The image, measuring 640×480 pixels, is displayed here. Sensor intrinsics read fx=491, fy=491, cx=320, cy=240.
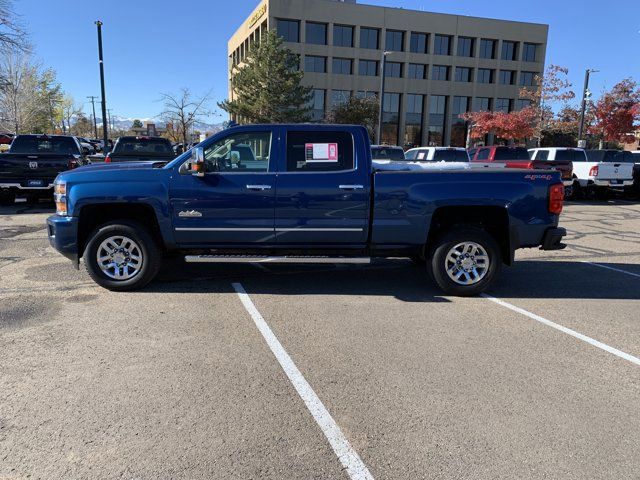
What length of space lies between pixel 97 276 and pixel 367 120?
127 ft

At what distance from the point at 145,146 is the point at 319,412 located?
42.1ft

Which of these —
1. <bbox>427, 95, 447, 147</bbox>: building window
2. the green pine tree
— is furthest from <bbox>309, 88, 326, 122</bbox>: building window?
<bbox>427, 95, 447, 147</bbox>: building window

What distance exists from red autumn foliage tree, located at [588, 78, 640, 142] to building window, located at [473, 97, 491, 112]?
2391 centimetres

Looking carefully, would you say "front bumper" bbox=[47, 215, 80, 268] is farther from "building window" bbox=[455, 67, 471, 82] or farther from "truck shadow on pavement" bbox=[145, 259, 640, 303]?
"building window" bbox=[455, 67, 471, 82]

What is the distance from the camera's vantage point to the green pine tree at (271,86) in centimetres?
3947

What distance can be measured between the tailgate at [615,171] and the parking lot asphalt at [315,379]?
12596mm

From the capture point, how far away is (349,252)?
6.08 m

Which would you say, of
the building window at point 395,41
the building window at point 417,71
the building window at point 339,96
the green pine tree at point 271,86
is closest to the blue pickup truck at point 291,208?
the green pine tree at point 271,86

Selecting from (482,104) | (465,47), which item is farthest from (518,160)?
(465,47)

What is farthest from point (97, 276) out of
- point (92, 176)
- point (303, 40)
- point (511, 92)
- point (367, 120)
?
point (511, 92)

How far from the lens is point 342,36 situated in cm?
5219

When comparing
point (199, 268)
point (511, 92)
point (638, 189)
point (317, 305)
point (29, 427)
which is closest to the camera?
point (29, 427)

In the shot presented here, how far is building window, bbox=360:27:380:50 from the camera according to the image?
5266 cm

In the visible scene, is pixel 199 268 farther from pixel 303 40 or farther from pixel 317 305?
pixel 303 40
